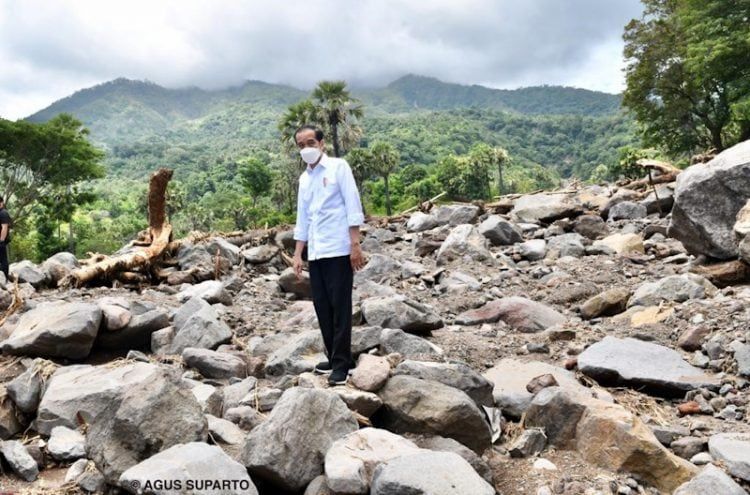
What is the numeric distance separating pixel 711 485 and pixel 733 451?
49 cm

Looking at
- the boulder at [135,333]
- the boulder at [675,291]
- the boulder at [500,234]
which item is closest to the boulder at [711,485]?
the boulder at [675,291]

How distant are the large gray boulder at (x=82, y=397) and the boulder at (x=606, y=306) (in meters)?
4.61

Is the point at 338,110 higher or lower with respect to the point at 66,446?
higher

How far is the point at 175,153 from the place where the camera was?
142500 mm

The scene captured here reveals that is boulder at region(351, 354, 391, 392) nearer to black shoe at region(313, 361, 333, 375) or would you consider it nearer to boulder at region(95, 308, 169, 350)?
black shoe at region(313, 361, 333, 375)

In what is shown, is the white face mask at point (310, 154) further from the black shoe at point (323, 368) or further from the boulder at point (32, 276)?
the boulder at point (32, 276)

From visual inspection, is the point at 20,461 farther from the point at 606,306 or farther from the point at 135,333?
the point at 606,306

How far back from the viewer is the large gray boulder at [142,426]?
276 cm

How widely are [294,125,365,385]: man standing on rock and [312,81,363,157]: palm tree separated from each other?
1284 inches

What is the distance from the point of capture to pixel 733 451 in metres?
3.00

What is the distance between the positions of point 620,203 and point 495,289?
6.18 m

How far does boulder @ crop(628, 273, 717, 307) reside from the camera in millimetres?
6094

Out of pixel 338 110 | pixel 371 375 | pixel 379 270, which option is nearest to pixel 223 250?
pixel 379 270

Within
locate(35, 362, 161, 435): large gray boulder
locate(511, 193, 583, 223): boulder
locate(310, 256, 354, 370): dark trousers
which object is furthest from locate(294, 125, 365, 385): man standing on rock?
locate(511, 193, 583, 223): boulder
